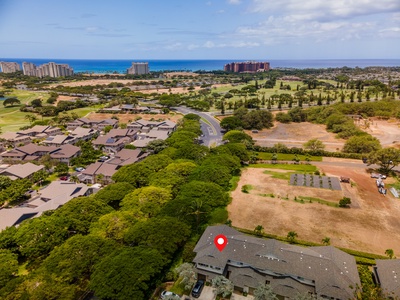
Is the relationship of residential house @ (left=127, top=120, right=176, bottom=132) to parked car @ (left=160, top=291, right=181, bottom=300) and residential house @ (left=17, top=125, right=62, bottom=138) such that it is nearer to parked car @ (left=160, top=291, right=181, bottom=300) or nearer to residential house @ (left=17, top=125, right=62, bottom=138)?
residential house @ (left=17, top=125, right=62, bottom=138)

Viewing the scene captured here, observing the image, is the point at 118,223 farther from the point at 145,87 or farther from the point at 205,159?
the point at 145,87

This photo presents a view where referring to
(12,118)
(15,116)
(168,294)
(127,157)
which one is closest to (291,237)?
(168,294)

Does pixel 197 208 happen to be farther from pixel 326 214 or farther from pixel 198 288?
pixel 326 214

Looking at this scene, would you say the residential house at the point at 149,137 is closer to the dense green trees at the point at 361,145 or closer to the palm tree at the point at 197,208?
the palm tree at the point at 197,208

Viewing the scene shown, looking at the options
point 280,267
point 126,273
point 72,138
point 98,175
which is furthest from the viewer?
point 72,138

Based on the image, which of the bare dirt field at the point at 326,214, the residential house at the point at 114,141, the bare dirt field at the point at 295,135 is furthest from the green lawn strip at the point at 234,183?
the residential house at the point at 114,141

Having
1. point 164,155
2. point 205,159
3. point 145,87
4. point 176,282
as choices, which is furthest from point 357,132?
point 145,87
